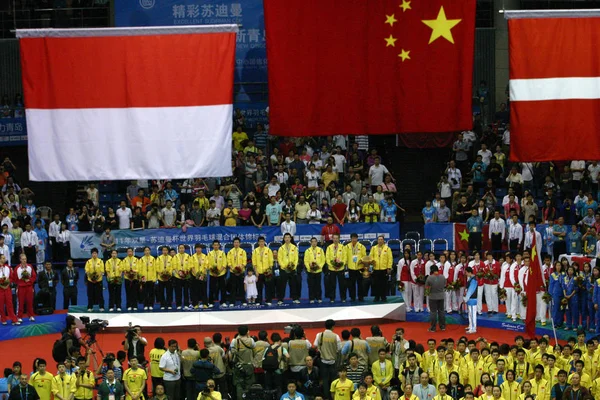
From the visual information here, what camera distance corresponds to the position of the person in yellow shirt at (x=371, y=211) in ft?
107

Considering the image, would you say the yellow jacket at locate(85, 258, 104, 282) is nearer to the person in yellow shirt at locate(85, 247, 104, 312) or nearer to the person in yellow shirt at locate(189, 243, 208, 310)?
the person in yellow shirt at locate(85, 247, 104, 312)

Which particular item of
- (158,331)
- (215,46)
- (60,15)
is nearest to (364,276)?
(158,331)

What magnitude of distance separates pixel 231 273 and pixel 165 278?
1647 mm

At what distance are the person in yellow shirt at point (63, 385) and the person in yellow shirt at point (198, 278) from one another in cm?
786

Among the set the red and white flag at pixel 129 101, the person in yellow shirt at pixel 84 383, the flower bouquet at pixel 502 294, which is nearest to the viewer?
the red and white flag at pixel 129 101

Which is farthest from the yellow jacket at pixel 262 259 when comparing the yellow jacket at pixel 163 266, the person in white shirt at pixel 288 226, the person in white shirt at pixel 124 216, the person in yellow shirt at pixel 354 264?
the person in white shirt at pixel 124 216

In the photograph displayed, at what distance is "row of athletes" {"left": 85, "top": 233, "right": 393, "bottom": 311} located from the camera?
28.8 meters

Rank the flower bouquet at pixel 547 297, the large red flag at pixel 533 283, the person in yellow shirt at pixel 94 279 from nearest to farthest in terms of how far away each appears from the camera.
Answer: the large red flag at pixel 533 283, the flower bouquet at pixel 547 297, the person in yellow shirt at pixel 94 279

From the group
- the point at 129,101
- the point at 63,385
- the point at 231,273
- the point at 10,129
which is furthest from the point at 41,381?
the point at 10,129

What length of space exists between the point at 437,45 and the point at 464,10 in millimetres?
975

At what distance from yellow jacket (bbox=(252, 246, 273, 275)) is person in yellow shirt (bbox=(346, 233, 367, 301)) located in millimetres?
1990

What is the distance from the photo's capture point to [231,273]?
29.1 m

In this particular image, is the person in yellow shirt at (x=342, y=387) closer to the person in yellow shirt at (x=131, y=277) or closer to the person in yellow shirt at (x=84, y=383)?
the person in yellow shirt at (x=84, y=383)

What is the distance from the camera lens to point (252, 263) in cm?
2919
